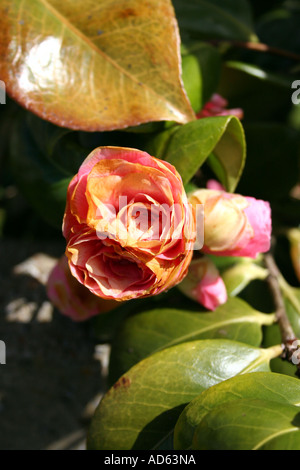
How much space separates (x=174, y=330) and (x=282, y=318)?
6.3 inches

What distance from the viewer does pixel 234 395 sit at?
578 mm

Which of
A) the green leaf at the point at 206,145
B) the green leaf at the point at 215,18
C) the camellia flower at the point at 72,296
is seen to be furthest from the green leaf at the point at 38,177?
the green leaf at the point at 215,18

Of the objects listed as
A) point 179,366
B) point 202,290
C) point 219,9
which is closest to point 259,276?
point 202,290

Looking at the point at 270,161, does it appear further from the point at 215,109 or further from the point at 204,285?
the point at 204,285

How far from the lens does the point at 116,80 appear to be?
67 cm

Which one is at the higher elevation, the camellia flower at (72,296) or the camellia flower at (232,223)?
the camellia flower at (232,223)

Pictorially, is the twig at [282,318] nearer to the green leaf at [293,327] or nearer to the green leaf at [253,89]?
the green leaf at [293,327]

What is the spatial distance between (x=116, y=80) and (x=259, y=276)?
0.39 metres

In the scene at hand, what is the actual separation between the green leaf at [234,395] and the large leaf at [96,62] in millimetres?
321

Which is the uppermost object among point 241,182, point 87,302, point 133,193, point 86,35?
point 86,35

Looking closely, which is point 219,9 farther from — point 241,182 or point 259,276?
point 259,276

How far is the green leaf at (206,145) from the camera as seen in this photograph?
0.64 m

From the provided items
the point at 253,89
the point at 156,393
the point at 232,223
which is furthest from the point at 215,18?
the point at 156,393

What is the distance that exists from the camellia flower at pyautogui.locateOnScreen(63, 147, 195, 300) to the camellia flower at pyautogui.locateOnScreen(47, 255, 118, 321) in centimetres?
23
